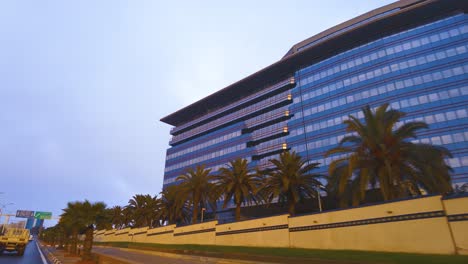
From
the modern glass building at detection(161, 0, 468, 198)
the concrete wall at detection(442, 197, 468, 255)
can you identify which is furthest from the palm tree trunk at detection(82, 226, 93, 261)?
the modern glass building at detection(161, 0, 468, 198)

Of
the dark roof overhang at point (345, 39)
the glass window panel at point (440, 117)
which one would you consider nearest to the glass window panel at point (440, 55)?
the dark roof overhang at point (345, 39)

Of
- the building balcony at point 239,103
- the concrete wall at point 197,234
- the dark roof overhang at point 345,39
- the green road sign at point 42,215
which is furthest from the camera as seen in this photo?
the green road sign at point 42,215

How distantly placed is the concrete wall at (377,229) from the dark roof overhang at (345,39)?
49963 mm

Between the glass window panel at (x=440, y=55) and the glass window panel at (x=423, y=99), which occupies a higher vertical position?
the glass window panel at (x=440, y=55)

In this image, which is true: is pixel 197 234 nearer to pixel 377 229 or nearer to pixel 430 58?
pixel 377 229

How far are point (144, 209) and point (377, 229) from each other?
194ft

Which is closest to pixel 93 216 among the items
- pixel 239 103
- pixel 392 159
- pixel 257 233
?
pixel 257 233

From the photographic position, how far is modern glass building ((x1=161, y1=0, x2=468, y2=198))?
53.2 meters

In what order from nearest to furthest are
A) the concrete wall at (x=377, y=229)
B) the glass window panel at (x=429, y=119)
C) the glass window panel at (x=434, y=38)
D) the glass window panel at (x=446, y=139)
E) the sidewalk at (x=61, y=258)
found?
1. the concrete wall at (x=377, y=229)
2. the sidewalk at (x=61, y=258)
3. the glass window panel at (x=446, y=139)
4. the glass window panel at (x=429, y=119)
5. the glass window panel at (x=434, y=38)

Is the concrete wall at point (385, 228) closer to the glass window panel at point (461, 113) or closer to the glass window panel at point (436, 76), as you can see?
the glass window panel at point (461, 113)

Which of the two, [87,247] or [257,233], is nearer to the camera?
[87,247]

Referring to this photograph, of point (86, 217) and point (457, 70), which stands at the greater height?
point (457, 70)

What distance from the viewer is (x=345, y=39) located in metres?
68.9

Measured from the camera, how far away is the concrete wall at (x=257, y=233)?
32469mm
